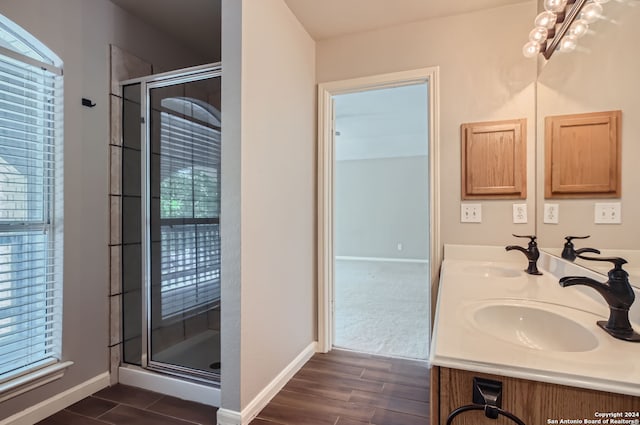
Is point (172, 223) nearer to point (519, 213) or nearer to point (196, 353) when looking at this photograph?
point (196, 353)

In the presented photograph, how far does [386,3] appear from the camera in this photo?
84.3 inches

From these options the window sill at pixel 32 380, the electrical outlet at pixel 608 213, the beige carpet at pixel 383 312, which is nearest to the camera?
the electrical outlet at pixel 608 213

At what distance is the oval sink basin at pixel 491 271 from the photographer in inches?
73.3

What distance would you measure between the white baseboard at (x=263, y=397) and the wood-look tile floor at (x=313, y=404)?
1.3 inches

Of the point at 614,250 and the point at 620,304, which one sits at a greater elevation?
the point at 614,250

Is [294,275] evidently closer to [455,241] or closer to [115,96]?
[455,241]

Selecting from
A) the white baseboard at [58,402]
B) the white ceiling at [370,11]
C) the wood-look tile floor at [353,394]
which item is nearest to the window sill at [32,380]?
the white baseboard at [58,402]

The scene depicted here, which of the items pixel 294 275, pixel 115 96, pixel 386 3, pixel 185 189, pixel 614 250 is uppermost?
pixel 386 3

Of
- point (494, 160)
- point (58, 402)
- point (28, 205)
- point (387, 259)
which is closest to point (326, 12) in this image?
point (494, 160)

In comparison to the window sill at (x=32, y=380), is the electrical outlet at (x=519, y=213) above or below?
above

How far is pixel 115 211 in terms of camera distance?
2174 millimetres

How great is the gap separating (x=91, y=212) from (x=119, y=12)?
56.3 inches

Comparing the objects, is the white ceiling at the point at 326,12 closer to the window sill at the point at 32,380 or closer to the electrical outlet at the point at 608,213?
the electrical outlet at the point at 608,213

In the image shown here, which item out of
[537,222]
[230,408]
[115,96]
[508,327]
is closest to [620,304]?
[508,327]
